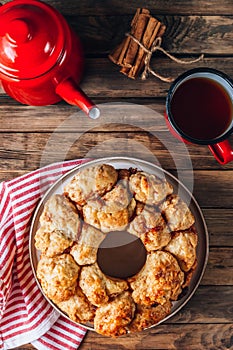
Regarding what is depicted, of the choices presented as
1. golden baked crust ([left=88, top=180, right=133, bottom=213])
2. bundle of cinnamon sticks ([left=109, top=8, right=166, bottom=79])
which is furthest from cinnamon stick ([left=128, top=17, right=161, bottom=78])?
golden baked crust ([left=88, top=180, right=133, bottom=213])

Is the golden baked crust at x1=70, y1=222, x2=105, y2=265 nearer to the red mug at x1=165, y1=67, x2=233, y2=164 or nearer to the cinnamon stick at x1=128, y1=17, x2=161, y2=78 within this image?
the red mug at x1=165, y1=67, x2=233, y2=164

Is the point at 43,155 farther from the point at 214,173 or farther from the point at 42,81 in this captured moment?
the point at 214,173

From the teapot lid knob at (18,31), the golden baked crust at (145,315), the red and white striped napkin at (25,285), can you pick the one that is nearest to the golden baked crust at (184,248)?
the golden baked crust at (145,315)

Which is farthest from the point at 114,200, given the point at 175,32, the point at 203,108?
the point at 175,32

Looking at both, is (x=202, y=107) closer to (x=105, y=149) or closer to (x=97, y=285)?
(x=105, y=149)

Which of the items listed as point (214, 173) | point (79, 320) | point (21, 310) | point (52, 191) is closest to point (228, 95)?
point (214, 173)

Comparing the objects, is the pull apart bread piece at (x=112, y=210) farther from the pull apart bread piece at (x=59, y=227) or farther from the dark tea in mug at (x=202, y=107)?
the dark tea in mug at (x=202, y=107)
